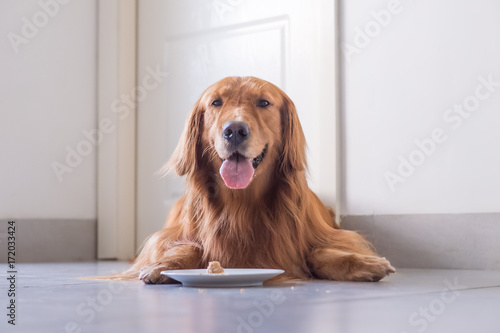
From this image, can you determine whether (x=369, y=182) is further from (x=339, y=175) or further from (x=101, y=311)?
(x=101, y=311)

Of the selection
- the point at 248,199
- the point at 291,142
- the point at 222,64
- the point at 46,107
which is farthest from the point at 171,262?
the point at 46,107

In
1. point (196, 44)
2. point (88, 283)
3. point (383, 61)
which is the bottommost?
point (88, 283)

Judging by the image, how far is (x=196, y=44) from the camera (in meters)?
3.41

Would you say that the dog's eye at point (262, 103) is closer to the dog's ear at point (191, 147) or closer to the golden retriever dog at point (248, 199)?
the golden retriever dog at point (248, 199)

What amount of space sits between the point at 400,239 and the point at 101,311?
1696 millimetres

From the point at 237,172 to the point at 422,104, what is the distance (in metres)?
1.02

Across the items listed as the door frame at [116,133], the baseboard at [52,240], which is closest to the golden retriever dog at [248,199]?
the baseboard at [52,240]

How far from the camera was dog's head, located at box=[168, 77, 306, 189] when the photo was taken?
1.91 m

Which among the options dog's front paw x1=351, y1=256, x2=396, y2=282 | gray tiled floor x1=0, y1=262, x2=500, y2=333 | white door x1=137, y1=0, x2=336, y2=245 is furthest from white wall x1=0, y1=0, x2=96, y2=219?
dog's front paw x1=351, y1=256, x2=396, y2=282

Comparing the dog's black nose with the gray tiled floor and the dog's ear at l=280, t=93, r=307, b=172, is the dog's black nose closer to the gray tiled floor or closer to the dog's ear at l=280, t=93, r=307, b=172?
the dog's ear at l=280, t=93, r=307, b=172

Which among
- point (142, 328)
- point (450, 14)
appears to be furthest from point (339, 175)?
point (142, 328)

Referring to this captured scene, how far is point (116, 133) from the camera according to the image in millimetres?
3570

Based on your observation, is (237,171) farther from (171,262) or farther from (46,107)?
(46,107)

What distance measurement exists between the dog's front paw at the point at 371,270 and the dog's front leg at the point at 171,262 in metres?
0.46
